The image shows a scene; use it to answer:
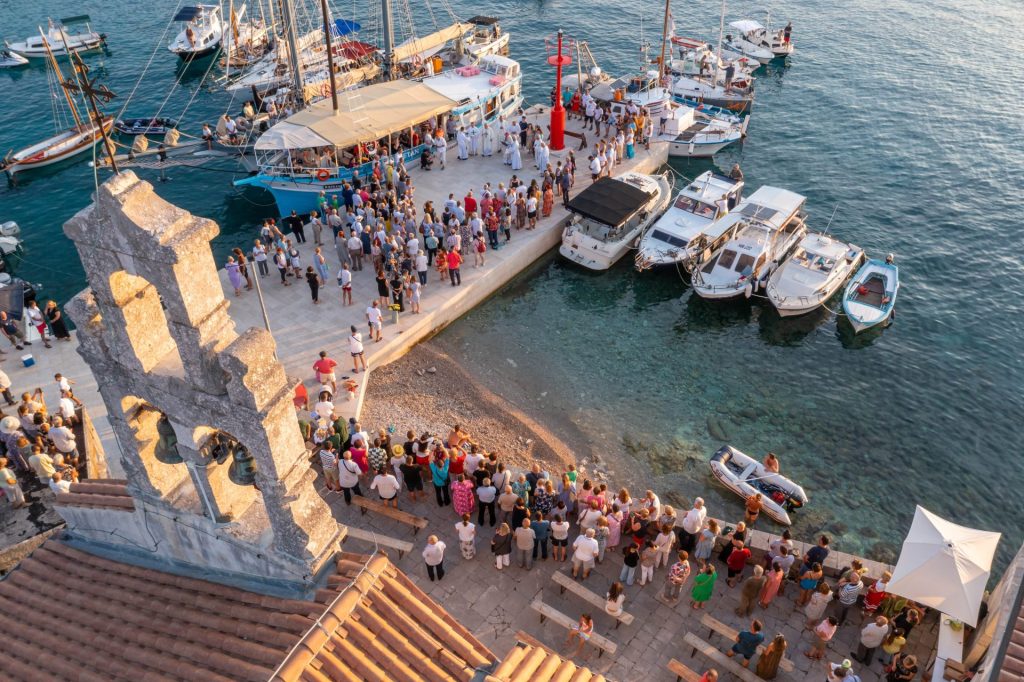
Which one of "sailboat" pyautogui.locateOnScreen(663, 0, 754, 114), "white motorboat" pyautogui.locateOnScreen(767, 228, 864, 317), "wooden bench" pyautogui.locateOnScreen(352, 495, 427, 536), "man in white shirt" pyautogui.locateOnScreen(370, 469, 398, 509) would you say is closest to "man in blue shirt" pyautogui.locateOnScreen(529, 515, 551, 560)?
"wooden bench" pyautogui.locateOnScreen(352, 495, 427, 536)

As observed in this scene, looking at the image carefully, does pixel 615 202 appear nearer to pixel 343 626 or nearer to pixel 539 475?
pixel 539 475

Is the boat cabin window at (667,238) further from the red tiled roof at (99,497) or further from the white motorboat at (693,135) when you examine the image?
the red tiled roof at (99,497)

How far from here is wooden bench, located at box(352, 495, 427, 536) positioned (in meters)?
16.7

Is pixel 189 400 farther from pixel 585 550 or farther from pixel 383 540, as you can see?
pixel 585 550

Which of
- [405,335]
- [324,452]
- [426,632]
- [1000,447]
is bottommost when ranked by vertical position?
[1000,447]

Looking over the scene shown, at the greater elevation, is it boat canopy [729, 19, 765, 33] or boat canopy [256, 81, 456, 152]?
boat canopy [256, 81, 456, 152]

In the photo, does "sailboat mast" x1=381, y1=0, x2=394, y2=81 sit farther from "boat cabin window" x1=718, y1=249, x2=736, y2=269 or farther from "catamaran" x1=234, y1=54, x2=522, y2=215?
"boat cabin window" x1=718, y1=249, x2=736, y2=269

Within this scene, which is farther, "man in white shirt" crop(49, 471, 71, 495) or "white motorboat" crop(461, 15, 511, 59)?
"white motorboat" crop(461, 15, 511, 59)

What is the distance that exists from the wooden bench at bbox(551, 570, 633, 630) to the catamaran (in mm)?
19878

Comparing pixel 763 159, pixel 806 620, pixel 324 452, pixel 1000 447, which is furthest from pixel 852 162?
pixel 324 452

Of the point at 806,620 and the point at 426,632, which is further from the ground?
the point at 426,632

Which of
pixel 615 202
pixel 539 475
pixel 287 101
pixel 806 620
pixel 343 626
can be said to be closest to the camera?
pixel 343 626

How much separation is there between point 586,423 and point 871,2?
54.0m

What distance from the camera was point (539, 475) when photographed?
56.2ft
